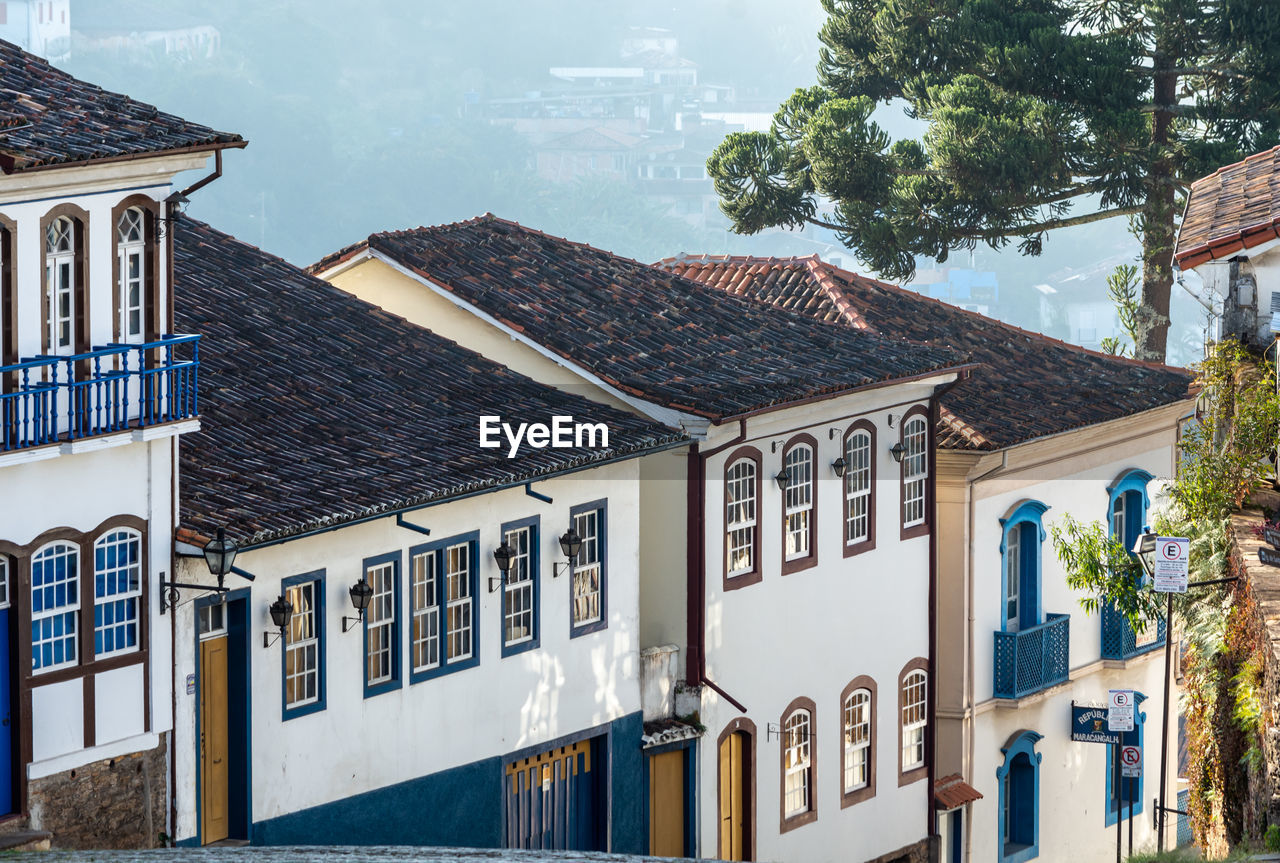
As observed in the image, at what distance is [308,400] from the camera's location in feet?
77.6

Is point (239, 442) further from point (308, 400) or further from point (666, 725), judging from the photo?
point (666, 725)

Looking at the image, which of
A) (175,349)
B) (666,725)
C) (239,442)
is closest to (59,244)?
(175,349)

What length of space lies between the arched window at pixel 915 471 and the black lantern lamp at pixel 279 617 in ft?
37.4

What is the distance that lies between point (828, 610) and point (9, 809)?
516 inches

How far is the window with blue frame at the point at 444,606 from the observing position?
2339cm

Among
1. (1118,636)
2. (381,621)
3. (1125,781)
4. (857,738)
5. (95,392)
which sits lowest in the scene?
(1125,781)

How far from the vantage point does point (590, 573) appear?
26031 millimetres

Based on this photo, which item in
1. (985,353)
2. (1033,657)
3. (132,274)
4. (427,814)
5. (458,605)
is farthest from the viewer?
(985,353)

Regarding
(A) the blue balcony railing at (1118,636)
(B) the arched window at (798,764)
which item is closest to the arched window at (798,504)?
(B) the arched window at (798,764)

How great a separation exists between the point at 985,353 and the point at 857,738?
308 inches

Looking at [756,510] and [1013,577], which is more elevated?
[756,510]

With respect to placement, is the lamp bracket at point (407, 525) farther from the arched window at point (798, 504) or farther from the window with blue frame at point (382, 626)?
the arched window at point (798, 504)

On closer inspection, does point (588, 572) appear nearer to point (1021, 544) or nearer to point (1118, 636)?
point (1021, 544)

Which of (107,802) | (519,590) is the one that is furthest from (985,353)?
(107,802)
